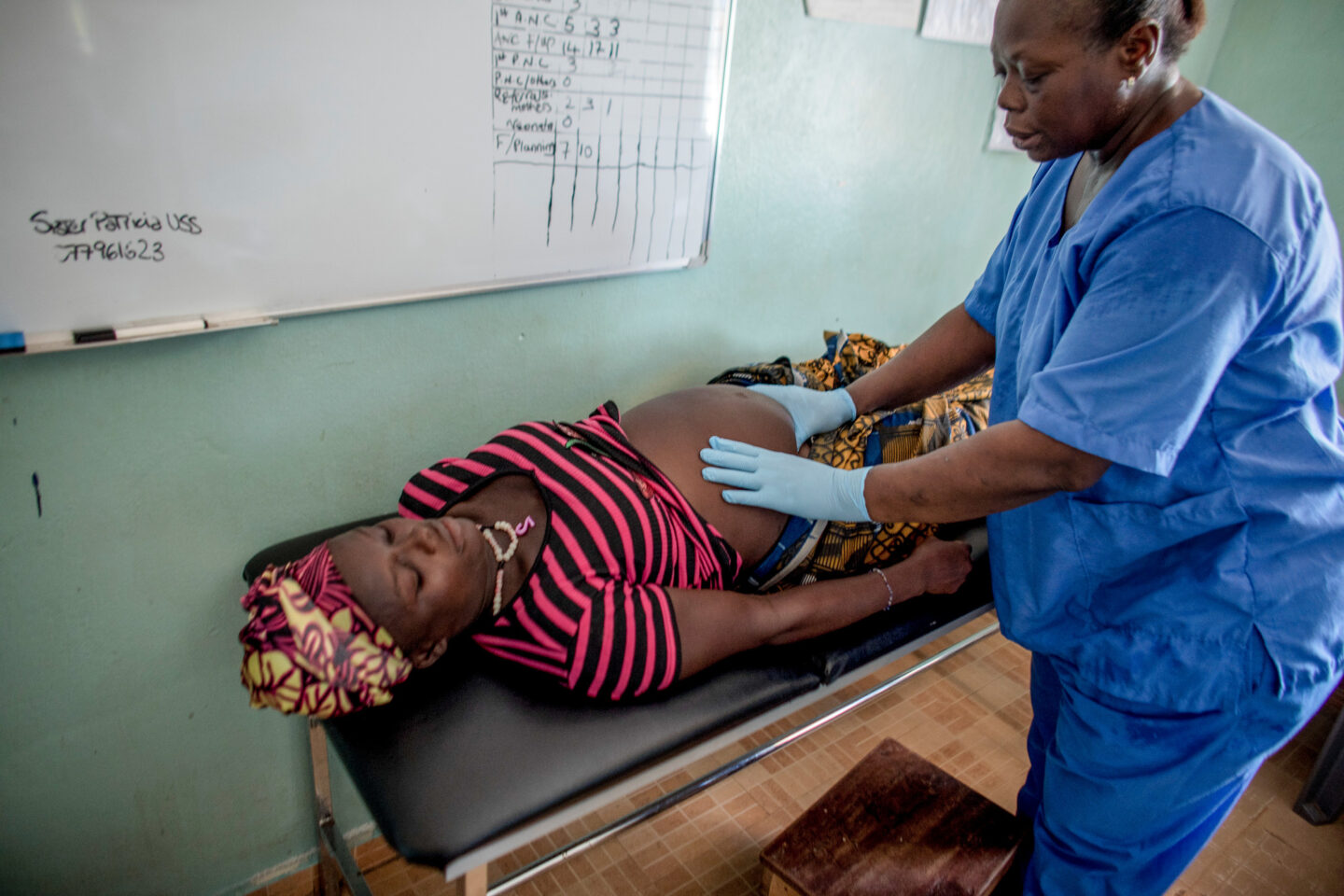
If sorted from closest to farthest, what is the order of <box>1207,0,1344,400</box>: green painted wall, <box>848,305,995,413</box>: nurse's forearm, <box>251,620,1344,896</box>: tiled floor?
<box>848,305,995,413</box>: nurse's forearm, <box>251,620,1344,896</box>: tiled floor, <box>1207,0,1344,400</box>: green painted wall

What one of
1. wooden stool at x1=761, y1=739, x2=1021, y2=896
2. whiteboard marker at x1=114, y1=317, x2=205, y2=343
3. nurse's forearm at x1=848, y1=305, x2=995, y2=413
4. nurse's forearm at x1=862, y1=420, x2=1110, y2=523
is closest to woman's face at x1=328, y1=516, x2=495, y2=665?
whiteboard marker at x1=114, y1=317, x2=205, y2=343

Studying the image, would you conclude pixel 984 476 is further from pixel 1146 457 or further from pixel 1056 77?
pixel 1056 77

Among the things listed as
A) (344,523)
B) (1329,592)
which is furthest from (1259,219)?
(344,523)

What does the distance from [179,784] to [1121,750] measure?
166 centimetres

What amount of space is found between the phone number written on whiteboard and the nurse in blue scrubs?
0.90m

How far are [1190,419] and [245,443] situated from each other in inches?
56.5

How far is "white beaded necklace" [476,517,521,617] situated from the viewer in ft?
3.86

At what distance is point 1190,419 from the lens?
0.98 meters

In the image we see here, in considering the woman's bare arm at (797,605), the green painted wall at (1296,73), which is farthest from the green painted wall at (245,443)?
the green painted wall at (1296,73)

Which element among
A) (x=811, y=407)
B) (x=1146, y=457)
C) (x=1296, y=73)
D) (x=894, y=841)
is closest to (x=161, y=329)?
(x=811, y=407)

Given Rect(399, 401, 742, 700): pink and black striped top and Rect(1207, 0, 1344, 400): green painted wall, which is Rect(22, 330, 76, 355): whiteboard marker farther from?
Rect(1207, 0, 1344, 400): green painted wall

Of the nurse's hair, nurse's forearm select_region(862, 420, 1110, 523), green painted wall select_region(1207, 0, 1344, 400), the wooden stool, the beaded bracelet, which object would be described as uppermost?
green painted wall select_region(1207, 0, 1344, 400)

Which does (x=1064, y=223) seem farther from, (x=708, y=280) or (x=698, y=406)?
(x=708, y=280)

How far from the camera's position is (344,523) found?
151 centimetres
